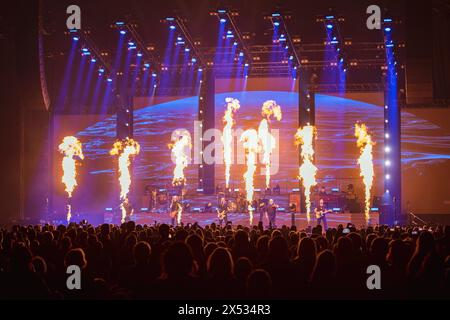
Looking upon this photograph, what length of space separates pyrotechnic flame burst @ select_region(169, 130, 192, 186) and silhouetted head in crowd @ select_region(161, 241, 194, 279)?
24.4 meters

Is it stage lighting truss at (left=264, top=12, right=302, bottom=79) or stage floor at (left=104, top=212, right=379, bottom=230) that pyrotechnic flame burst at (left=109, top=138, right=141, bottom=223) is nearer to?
stage floor at (left=104, top=212, right=379, bottom=230)

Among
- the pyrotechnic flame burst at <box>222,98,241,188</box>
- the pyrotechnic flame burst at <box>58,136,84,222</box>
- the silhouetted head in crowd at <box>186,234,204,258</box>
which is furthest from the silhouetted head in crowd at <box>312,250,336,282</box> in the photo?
the pyrotechnic flame burst at <box>58,136,84,222</box>

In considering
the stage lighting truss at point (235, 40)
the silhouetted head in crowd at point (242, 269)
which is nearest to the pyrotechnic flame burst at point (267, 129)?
the stage lighting truss at point (235, 40)

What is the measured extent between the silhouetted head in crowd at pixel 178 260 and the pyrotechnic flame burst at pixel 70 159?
25478mm

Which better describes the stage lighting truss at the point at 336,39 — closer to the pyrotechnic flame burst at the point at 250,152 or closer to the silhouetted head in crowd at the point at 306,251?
the pyrotechnic flame burst at the point at 250,152

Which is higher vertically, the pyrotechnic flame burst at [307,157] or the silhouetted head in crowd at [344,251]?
the pyrotechnic flame burst at [307,157]

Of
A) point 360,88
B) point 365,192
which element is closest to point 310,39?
point 360,88

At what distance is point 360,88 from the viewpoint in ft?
99.3

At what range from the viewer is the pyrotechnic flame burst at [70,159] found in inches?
1228

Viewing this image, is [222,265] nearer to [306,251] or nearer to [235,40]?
[306,251]

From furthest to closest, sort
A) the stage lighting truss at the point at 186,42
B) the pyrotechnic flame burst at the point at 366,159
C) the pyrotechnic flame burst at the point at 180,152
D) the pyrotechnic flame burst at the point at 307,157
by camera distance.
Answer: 1. the pyrotechnic flame burst at the point at 180,152
2. the pyrotechnic flame burst at the point at 366,159
3. the pyrotechnic flame burst at the point at 307,157
4. the stage lighting truss at the point at 186,42

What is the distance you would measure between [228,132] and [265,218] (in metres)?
4.76
